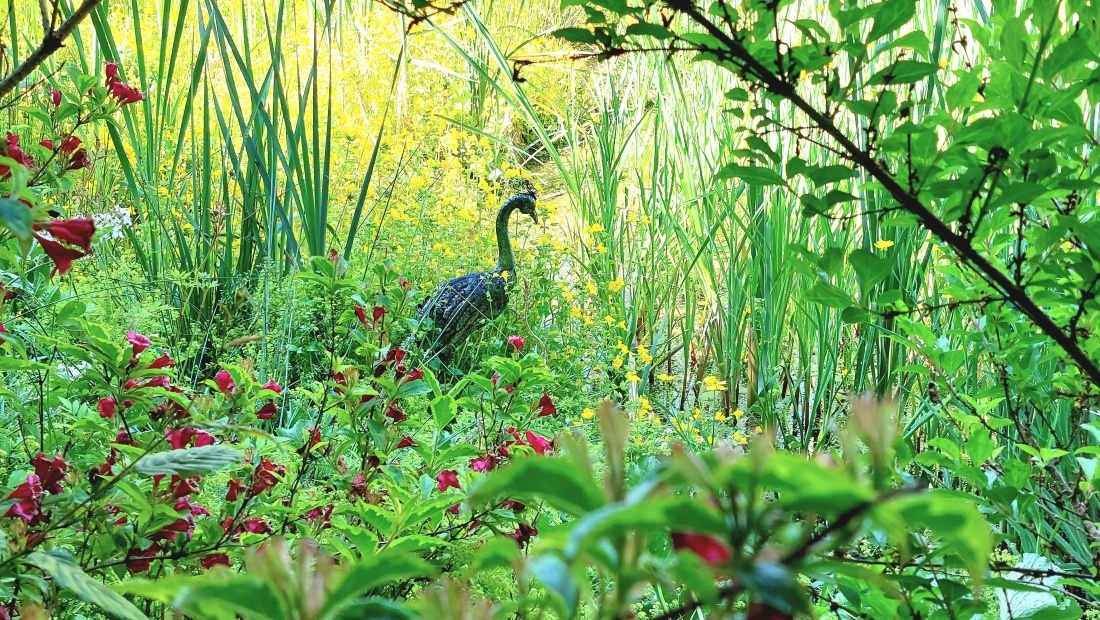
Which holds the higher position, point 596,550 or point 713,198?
point 596,550

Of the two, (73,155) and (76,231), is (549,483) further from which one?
(73,155)

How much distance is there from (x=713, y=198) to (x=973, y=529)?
9.31 feet

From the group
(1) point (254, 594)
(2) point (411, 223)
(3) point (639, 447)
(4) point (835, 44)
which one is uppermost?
(4) point (835, 44)

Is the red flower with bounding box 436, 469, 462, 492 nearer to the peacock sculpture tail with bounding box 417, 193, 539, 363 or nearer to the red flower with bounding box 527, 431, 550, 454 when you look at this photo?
the red flower with bounding box 527, 431, 550, 454

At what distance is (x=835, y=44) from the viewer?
61 centimetres

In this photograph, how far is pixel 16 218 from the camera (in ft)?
1.22

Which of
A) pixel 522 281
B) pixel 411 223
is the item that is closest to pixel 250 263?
pixel 411 223

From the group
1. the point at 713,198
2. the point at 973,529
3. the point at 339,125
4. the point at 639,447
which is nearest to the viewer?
the point at 973,529

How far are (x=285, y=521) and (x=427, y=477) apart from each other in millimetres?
144

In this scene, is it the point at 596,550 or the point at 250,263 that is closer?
the point at 596,550

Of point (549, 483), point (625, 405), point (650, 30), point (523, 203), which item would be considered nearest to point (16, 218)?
point (549, 483)

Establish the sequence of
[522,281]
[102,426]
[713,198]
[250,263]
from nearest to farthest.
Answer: [102,426] → [250,263] → [713,198] → [522,281]

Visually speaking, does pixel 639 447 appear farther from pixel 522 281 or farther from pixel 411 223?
pixel 411 223

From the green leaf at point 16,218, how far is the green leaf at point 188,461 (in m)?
0.18
